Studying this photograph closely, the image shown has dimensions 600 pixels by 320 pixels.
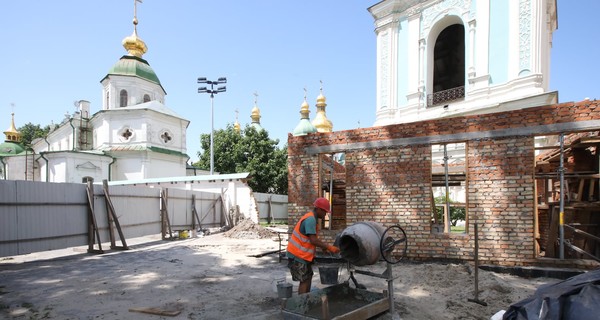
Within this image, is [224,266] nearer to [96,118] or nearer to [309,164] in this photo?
[309,164]

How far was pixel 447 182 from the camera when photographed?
7.81m

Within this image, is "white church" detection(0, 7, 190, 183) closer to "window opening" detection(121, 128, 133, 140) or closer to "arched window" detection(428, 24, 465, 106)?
"window opening" detection(121, 128, 133, 140)

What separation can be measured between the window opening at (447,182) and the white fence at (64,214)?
31.7ft

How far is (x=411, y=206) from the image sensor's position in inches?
317

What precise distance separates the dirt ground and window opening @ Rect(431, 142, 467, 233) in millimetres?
1533

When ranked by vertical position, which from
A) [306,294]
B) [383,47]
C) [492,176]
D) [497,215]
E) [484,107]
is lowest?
[306,294]

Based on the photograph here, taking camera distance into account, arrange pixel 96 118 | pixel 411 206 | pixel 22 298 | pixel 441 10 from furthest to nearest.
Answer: pixel 96 118, pixel 441 10, pixel 411 206, pixel 22 298

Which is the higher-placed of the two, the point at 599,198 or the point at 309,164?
the point at 309,164

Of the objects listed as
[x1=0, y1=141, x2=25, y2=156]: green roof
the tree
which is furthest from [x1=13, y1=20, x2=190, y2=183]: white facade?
[x1=0, y1=141, x2=25, y2=156]: green roof

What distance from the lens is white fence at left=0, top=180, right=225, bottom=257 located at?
8328 mm

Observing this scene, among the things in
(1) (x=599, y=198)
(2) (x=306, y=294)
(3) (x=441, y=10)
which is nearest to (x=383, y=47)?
(3) (x=441, y=10)

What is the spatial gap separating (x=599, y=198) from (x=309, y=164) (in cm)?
642

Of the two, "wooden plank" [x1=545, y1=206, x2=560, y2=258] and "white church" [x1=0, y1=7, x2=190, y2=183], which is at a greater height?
"white church" [x1=0, y1=7, x2=190, y2=183]

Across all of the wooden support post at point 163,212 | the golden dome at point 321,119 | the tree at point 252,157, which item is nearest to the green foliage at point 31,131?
the tree at point 252,157
